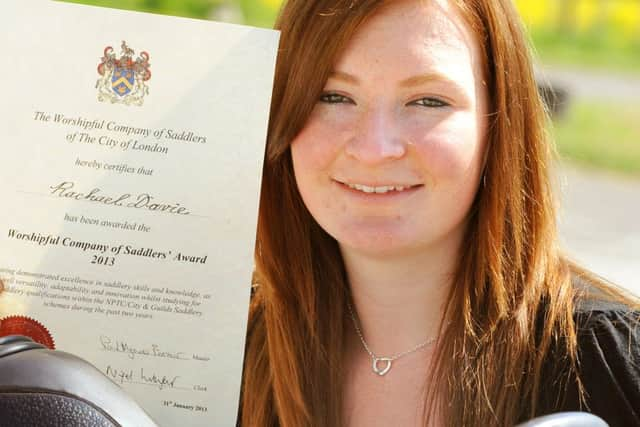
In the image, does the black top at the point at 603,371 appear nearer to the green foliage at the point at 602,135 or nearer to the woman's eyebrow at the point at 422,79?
the woman's eyebrow at the point at 422,79

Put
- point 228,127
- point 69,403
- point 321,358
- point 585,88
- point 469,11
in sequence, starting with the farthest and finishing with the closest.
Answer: point 585,88, point 321,358, point 469,11, point 228,127, point 69,403

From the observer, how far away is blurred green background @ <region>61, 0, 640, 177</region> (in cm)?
1044

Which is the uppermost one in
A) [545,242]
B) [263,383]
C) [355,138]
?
[355,138]

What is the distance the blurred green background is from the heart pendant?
315 inches

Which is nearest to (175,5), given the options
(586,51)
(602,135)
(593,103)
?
(602,135)

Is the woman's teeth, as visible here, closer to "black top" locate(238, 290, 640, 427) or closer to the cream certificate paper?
the cream certificate paper

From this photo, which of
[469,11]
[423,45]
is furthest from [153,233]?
[469,11]

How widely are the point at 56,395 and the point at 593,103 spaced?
11.0 meters

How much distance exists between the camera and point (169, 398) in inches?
72.6

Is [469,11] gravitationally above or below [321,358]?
above

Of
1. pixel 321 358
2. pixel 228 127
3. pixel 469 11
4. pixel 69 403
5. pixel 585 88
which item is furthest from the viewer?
pixel 585 88

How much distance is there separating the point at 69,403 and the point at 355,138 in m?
0.83

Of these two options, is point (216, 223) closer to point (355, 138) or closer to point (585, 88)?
point (355, 138)
